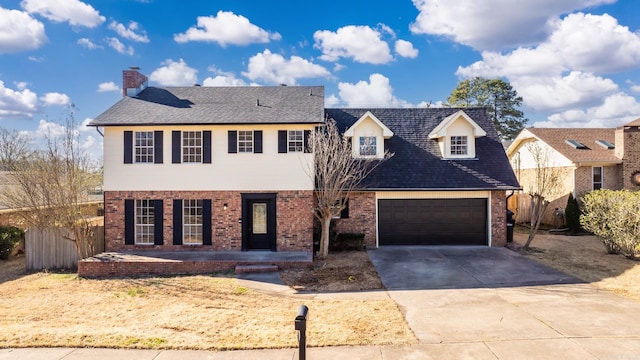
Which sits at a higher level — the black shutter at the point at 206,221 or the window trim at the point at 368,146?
the window trim at the point at 368,146

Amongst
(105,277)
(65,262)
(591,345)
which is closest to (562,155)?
(591,345)

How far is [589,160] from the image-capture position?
1969 centimetres

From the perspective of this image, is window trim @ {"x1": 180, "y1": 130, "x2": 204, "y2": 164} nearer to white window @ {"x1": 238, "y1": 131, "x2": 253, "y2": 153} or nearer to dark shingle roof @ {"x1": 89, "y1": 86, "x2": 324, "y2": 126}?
dark shingle roof @ {"x1": 89, "y1": 86, "x2": 324, "y2": 126}

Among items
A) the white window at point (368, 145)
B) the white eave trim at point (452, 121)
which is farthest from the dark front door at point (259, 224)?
the white eave trim at point (452, 121)

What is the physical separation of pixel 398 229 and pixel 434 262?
3.09 meters

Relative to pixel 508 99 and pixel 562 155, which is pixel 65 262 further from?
pixel 508 99

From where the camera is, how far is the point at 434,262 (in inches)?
512

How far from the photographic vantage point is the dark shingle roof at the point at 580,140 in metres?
20.2

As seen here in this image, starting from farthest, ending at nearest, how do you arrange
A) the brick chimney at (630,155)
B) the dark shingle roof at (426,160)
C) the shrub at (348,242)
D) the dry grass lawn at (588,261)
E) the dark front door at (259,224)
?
the brick chimney at (630,155), the dark shingle roof at (426,160), the shrub at (348,242), the dark front door at (259,224), the dry grass lawn at (588,261)

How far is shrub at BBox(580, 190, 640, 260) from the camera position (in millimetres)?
12844

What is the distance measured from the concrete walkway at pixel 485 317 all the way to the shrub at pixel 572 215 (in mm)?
8627

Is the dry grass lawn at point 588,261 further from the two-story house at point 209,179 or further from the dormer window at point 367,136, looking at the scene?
the two-story house at point 209,179

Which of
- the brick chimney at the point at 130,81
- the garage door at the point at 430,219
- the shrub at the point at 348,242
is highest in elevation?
the brick chimney at the point at 130,81

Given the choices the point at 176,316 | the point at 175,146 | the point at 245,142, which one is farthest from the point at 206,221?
the point at 176,316
